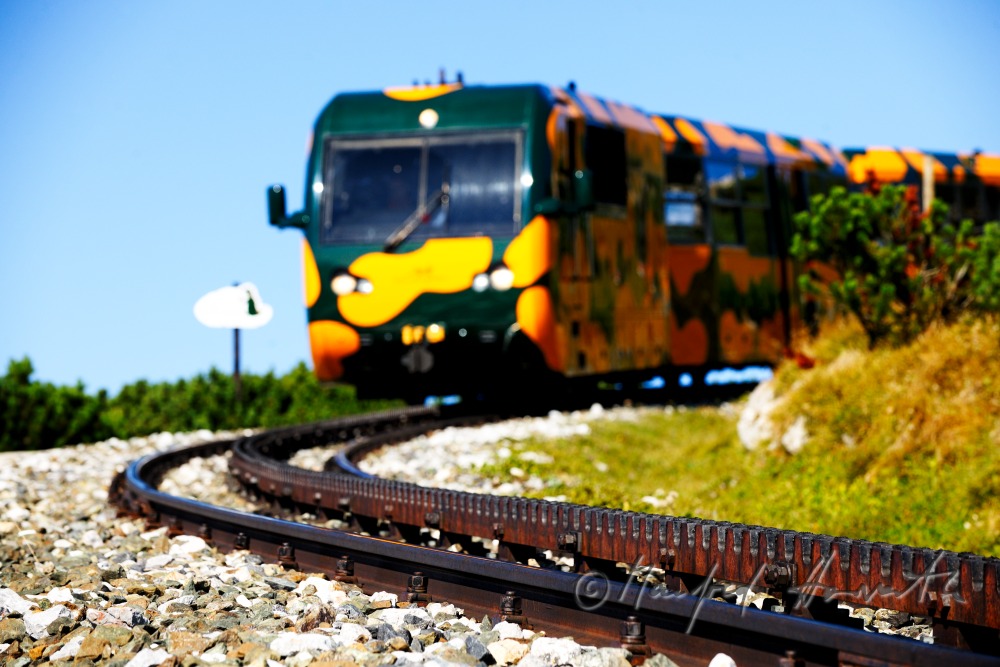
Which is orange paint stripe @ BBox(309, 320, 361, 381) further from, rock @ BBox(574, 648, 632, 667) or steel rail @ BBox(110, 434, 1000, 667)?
rock @ BBox(574, 648, 632, 667)

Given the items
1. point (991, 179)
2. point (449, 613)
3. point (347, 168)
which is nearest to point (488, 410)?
point (347, 168)

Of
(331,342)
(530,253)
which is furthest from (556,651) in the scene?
(331,342)

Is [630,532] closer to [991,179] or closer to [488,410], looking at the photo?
[488,410]

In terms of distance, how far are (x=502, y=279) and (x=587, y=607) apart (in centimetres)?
802

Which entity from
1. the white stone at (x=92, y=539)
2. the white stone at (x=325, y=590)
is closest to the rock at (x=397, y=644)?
the white stone at (x=325, y=590)

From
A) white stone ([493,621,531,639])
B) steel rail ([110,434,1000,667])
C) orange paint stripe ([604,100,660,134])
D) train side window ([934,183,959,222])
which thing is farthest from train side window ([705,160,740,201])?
white stone ([493,621,531,639])

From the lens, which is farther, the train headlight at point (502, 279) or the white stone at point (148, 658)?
the train headlight at point (502, 279)

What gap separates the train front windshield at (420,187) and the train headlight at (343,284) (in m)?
0.34

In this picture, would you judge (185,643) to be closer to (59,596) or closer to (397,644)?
(397,644)

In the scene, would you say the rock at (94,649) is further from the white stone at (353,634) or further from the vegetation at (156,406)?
the vegetation at (156,406)

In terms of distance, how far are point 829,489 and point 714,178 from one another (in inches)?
283

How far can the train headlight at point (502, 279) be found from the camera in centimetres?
1194

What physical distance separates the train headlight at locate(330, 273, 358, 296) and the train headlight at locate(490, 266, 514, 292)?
1.38 m

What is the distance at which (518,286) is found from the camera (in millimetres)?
11922
